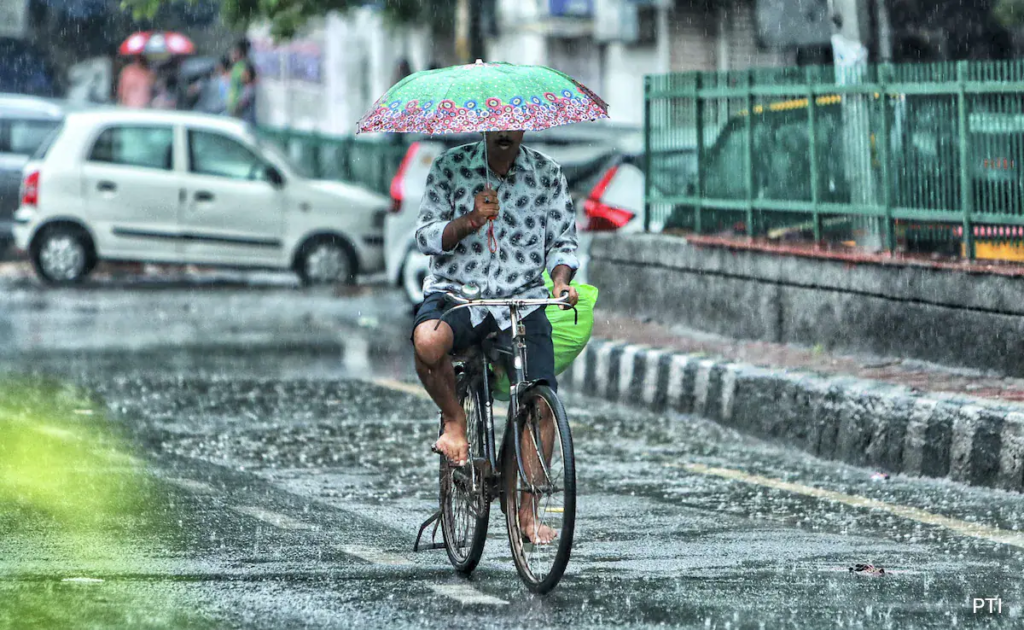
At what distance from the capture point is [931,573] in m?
6.87

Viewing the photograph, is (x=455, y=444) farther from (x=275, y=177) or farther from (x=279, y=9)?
(x=279, y=9)

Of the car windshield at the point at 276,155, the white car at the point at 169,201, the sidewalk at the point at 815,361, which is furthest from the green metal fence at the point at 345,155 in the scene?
the sidewalk at the point at 815,361

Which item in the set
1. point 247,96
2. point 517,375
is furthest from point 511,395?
point 247,96

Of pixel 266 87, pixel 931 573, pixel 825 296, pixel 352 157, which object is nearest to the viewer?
pixel 931 573

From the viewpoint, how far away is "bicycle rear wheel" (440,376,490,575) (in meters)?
6.81

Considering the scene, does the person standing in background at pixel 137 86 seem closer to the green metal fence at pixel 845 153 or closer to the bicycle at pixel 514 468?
the green metal fence at pixel 845 153

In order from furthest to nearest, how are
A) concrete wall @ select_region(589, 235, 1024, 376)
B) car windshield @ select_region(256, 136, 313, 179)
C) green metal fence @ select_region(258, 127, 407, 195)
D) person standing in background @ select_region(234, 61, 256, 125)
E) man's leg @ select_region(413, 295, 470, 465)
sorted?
person standing in background @ select_region(234, 61, 256, 125) → green metal fence @ select_region(258, 127, 407, 195) → car windshield @ select_region(256, 136, 313, 179) → concrete wall @ select_region(589, 235, 1024, 376) → man's leg @ select_region(413, 295, 470, 465)

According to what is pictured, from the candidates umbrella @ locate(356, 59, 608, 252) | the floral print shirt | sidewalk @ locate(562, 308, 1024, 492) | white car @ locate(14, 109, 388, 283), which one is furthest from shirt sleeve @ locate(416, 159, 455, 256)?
white car @ locate(14, 109, 388, 283)

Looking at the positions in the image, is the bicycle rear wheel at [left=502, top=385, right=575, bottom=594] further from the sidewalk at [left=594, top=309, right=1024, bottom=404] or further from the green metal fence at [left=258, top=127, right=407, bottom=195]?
the green metal fence at [left=258, top=127, right=407, bottom=195]

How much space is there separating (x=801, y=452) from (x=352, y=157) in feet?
43.5

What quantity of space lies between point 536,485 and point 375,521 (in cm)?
157

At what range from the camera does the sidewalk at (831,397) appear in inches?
354

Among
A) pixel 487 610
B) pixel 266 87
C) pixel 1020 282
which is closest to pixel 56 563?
pixel 487 610

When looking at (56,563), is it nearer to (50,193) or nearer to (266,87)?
(50,193)
